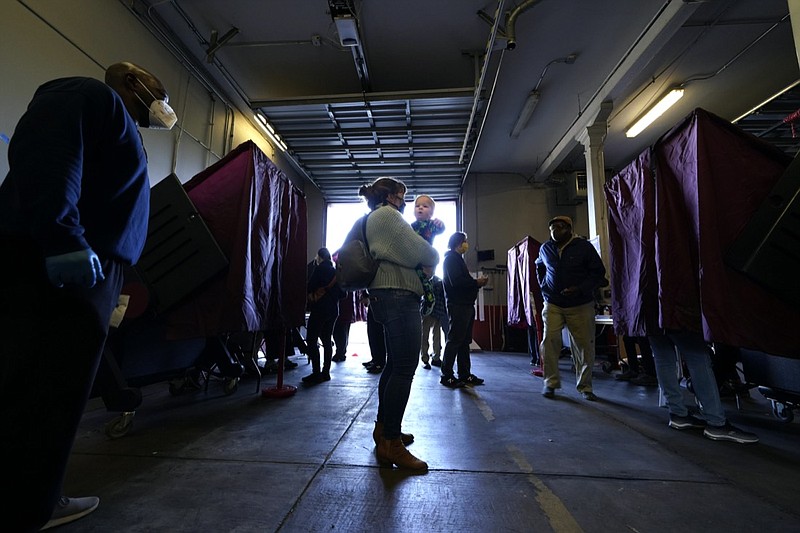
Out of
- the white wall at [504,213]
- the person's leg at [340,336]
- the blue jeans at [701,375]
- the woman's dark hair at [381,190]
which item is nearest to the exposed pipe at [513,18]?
the woman's dark hair at [381,190]

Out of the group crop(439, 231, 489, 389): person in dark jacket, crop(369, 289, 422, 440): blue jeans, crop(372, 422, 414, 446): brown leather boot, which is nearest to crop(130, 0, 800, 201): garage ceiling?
crop(439, 231, 489, 389): person in dark jacket

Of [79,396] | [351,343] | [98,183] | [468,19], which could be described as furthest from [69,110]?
[351,343]

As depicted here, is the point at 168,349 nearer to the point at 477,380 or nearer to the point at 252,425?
the point at 252,425

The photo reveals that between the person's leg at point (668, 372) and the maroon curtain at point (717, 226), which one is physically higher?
the maroon curtain at point (717, 226)

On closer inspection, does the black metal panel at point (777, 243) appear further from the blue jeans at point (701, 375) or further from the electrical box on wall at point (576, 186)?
the electrical box on wall at point (576, 186)

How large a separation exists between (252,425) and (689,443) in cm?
262

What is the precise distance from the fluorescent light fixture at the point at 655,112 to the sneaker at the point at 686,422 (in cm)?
605

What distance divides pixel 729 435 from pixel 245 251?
3184mm

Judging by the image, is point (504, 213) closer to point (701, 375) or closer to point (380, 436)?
point (701, 375)

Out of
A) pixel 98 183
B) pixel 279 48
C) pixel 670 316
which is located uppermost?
pixel 279 48

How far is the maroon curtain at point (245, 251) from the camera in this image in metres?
2.32

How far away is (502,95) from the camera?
21.1ft

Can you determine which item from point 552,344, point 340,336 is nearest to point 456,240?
point 552,344

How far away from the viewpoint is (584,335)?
3236 mm
